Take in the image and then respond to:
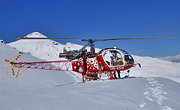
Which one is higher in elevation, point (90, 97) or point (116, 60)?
point (116, 60)

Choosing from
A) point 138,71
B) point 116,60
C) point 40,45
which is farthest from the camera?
point 40,45

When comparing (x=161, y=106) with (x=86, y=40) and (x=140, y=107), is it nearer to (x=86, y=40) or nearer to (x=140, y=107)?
(x=140, y=107)

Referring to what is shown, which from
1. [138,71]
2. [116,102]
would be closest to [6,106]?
[116,102]

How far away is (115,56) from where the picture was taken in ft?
41.0

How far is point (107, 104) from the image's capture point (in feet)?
13.9

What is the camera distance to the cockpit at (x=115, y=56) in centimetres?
1245

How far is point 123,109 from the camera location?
3.98 meters

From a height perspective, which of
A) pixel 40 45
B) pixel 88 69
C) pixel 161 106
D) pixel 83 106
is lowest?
pixel 161 106

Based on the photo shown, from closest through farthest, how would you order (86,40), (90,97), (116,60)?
(90,97) → (86,40) → (116,60)

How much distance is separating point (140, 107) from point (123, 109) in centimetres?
65

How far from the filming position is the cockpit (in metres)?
12.5

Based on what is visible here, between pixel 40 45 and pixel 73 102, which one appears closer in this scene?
pixel 73 102

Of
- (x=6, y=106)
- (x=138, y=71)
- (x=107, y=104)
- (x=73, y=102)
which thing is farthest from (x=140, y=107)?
(x=138, y=71)

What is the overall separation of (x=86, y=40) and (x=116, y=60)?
3.35 meters
